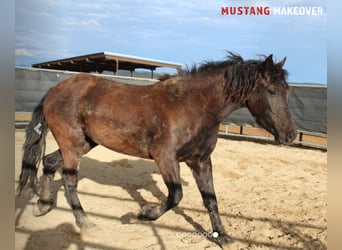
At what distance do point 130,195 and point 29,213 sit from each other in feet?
3.92

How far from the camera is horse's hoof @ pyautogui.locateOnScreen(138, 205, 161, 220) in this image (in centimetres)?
277

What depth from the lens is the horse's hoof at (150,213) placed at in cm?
277

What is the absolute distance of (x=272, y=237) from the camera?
2.97 meters

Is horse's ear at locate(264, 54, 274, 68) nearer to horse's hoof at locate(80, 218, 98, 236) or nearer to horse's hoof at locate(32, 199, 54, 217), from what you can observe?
horse's hoof at locate(80, 218, 98, 236)

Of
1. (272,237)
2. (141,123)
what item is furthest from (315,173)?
(141,123)

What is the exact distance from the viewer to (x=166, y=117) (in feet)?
9.42

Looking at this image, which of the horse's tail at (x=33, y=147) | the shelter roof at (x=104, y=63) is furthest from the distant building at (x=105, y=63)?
the horse's tail at (x=33, y=147)

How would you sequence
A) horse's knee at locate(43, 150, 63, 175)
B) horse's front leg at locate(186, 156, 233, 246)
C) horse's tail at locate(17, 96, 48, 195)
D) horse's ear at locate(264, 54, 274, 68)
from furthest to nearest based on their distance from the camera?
1. horse's knee at locate(43, 150, 63, 175)
2. horse's tail at locate(17, 96, 48, 195)
3. horse's front leg at locate(186, 156, 233, 246)
4. horse's ear at locate(264, 54, 274, 68)

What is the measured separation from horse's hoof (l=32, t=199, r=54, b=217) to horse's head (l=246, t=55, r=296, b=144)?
234 cm

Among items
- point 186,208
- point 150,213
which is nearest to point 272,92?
point 150,213

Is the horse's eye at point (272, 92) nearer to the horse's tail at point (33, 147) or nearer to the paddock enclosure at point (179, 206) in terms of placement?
the paddock enclosure at point (179, 206)

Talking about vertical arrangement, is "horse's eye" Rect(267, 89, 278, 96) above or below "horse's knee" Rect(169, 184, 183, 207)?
above

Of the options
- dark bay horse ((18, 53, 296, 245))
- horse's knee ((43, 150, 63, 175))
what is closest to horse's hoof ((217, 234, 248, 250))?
dark bay horse ((18, 53, 296, 245))

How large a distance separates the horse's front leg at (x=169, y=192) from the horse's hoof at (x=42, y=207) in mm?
Result: 1116
